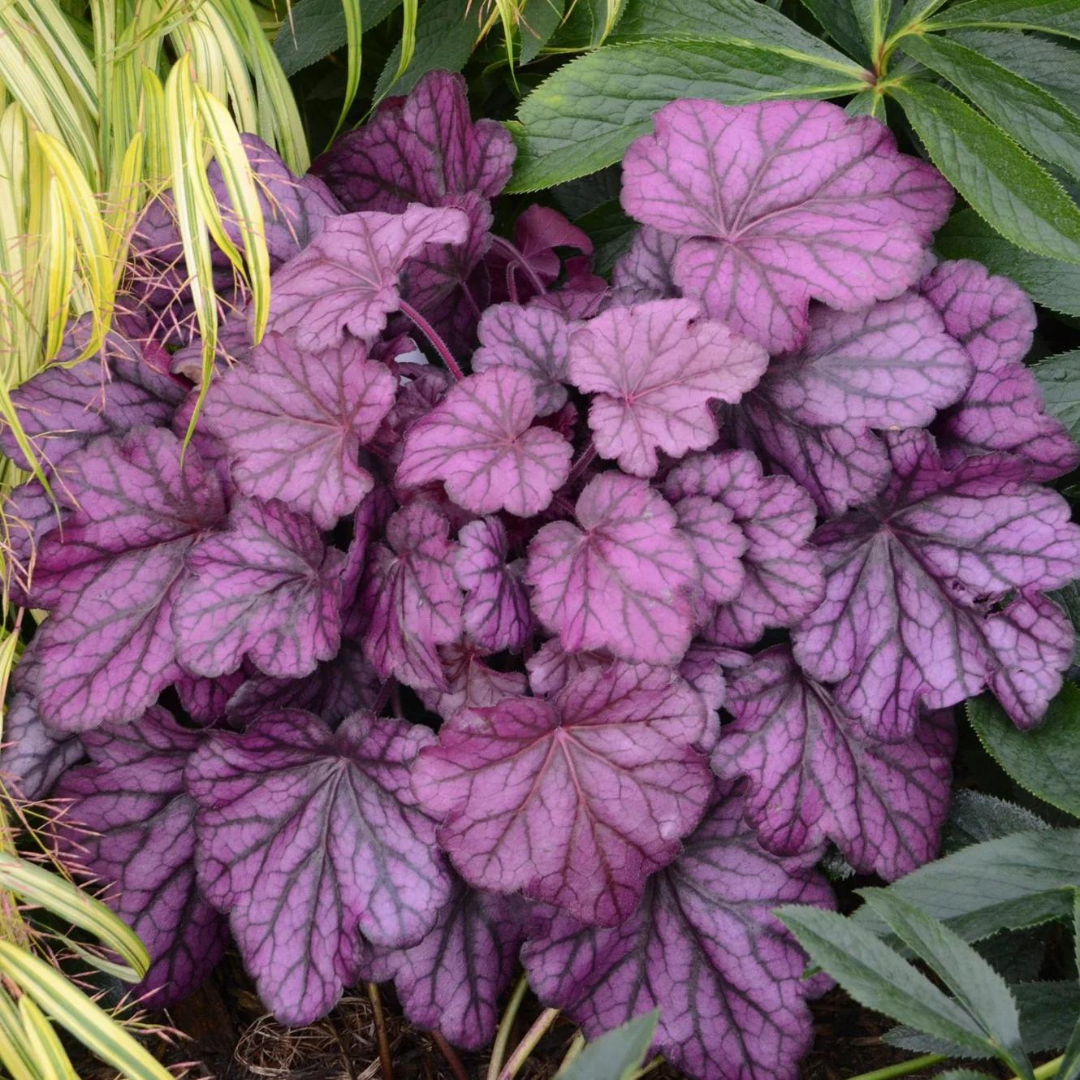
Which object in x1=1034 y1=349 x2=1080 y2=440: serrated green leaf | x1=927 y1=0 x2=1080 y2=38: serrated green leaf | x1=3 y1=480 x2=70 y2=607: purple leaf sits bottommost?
x1=1034 y1=349 x2=1080 y2=440: serrated green leaf

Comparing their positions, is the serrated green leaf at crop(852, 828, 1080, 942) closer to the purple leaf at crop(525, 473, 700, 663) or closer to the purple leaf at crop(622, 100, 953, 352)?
the purple leaf at crop(525, 473, 700, 663)

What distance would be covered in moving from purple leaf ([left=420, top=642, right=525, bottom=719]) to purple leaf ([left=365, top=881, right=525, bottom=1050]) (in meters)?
0.18

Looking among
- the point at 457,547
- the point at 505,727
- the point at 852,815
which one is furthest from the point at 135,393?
the point at 852,815

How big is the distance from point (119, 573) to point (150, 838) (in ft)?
0.84

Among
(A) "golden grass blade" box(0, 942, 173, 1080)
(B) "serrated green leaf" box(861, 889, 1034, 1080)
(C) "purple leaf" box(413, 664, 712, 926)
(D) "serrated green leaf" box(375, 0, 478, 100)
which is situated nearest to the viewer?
(B) "serrated green leaf" box(861, 889, 1034, 1080)

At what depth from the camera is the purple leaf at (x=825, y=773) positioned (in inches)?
36.5

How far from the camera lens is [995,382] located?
94cm

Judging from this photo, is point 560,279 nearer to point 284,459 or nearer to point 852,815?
point 284,459

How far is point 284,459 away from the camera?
921 millimetres

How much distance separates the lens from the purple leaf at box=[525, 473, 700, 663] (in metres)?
0.83

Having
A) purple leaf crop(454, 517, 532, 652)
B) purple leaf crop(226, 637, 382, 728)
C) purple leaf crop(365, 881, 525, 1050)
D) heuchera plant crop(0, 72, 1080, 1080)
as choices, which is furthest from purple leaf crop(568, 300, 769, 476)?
purple leaf crop(365, 881, 525, 1050)

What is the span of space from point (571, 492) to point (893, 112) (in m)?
0.65

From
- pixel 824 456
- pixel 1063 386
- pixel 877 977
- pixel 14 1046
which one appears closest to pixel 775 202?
pixel 824 456

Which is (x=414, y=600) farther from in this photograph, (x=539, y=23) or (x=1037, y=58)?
(x=1037, y=58)
